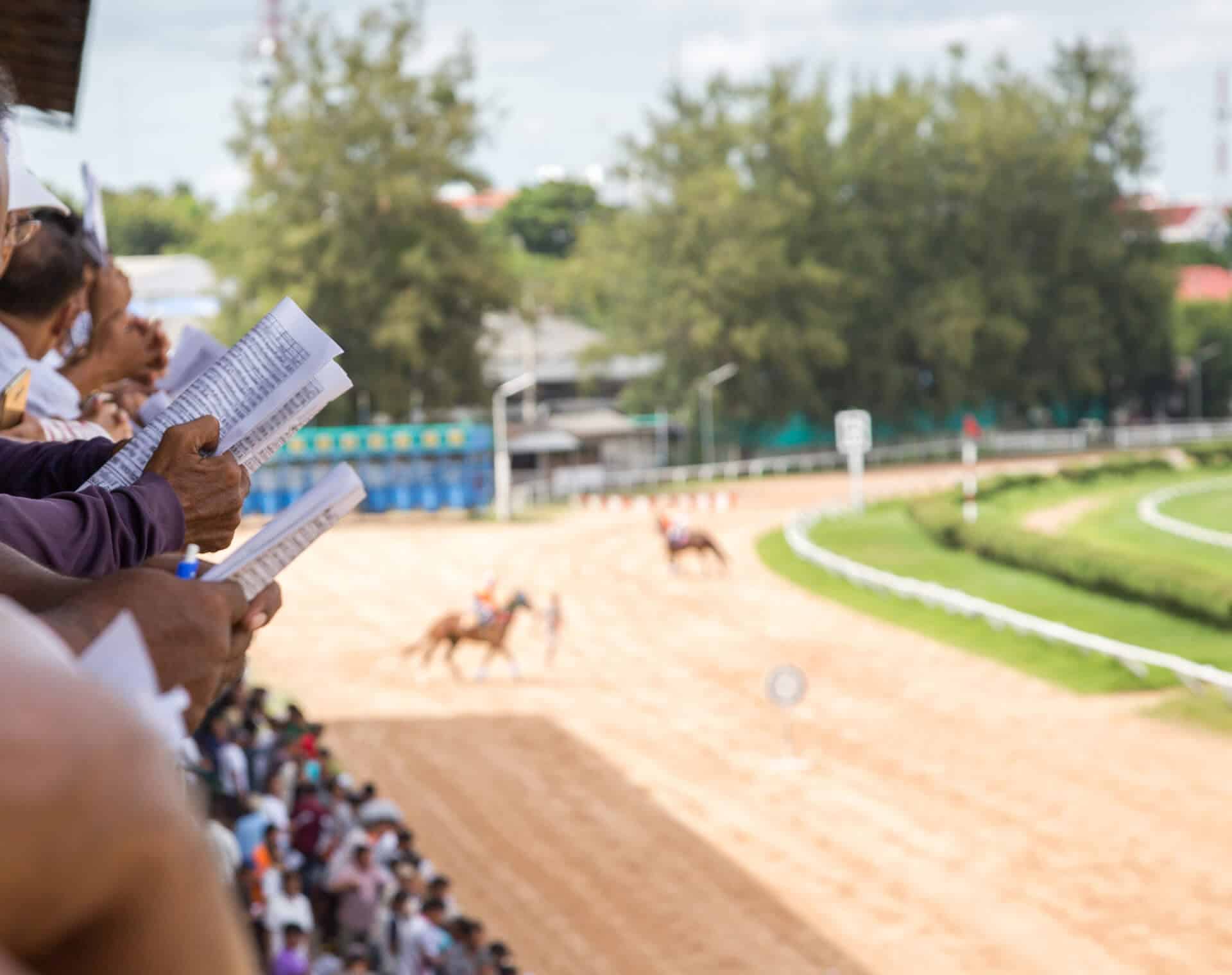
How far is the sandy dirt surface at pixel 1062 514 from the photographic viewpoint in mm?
36375

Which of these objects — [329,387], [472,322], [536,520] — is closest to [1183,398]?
[472,322]

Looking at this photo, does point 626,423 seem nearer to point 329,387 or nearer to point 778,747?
point 778,747

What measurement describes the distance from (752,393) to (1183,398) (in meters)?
23.4

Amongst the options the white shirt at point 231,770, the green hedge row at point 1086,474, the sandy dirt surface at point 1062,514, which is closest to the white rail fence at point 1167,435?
the green hedge row at point 1086,474

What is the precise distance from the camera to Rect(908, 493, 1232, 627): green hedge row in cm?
2156

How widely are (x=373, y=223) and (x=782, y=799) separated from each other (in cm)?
3866

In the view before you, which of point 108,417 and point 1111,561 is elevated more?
point 108,417

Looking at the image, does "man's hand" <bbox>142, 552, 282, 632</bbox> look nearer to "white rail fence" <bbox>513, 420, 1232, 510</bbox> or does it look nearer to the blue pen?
the blue pen

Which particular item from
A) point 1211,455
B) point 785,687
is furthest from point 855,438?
point 785,687

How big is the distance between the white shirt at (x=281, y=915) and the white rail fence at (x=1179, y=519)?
78.5 feet

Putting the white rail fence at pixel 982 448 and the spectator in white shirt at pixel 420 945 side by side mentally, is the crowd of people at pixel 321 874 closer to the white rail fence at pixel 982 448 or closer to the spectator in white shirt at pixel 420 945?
the spectator in white shirt at pixel 420 945

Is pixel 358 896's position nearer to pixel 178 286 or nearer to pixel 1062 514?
pixel 1062 514

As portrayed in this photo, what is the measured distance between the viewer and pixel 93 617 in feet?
4.56

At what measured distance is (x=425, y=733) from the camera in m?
18.2
